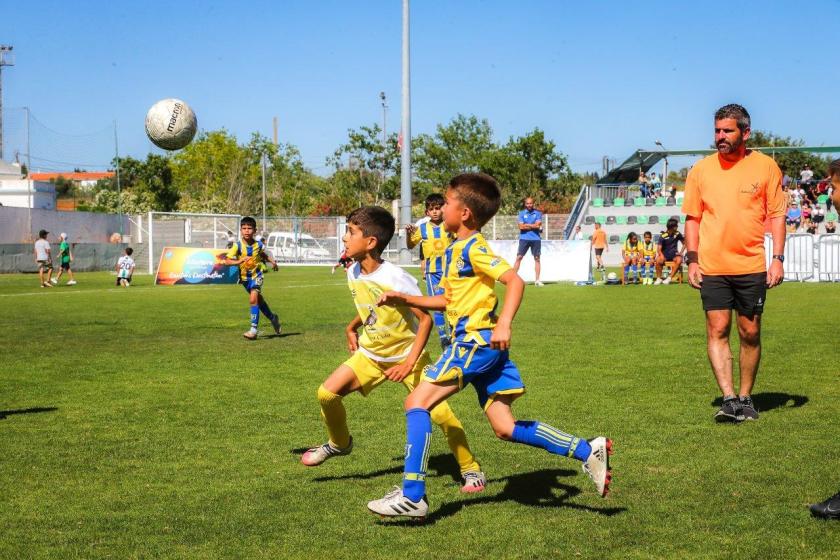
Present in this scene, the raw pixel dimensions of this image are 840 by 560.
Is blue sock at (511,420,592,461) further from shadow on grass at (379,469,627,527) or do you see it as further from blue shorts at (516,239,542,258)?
blue shorts at (516,239,542,258)

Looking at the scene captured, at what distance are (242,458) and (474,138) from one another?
6329cm


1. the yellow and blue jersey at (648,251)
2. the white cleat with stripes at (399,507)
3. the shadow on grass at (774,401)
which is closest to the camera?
the white cleat with stripes at (399,507)

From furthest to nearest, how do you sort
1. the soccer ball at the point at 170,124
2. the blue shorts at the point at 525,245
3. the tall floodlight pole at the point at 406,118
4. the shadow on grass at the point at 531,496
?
the tall floodlight pole at the point at 406,118
the blue shorts at the point at 525,245
the soccer ball at the point at 170,124
the shadow on grass at the point at 531,496

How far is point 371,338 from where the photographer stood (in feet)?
19.1

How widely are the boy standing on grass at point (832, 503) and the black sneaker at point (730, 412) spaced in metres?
2.48

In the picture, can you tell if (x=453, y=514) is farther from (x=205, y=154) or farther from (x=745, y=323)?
(x=205, y=154)

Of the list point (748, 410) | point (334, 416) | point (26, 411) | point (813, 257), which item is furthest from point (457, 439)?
point (813, 257)

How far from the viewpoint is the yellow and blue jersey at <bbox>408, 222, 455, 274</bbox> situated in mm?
9336

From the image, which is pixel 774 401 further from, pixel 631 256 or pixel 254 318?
pixel 631 256

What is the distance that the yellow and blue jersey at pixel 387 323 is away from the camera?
5.81 metres

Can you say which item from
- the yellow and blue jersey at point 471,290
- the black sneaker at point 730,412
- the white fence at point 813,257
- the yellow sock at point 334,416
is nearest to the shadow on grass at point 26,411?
the yellow sock at point 334,416

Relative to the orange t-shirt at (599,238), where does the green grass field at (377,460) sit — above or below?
below

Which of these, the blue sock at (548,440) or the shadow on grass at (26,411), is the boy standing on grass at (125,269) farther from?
the blue sock at (548,440)

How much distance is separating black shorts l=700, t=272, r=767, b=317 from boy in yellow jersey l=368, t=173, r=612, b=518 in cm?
301
